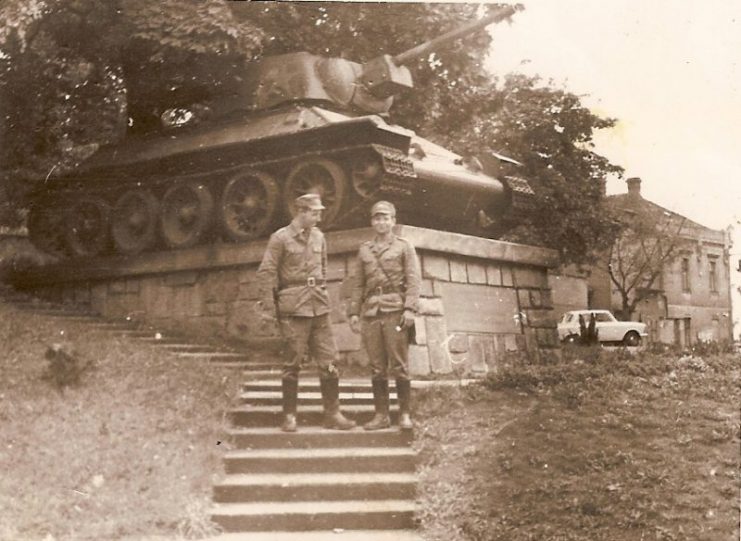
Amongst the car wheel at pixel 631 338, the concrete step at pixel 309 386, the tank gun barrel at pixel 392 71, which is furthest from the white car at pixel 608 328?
the tank gun barrel at pixel 392 71

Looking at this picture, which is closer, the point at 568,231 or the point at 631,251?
the point at 631,251

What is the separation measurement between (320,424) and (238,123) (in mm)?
4967

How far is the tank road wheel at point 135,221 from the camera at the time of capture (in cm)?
1087

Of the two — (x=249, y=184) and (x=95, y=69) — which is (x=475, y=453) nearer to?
(x=249, y=184)

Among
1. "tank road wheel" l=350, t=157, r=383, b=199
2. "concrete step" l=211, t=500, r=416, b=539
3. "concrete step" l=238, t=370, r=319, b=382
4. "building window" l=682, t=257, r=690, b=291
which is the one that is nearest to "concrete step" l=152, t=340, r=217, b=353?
"concrete step" l=238, t=370, r=319, b=382

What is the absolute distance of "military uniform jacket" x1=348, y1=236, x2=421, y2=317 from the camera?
6.90 m

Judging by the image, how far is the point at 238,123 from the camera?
35.1 feet

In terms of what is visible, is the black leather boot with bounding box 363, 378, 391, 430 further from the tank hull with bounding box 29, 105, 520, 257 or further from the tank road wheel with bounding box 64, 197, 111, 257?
the tank road wheel with bounding box 64, 197, 111, 257

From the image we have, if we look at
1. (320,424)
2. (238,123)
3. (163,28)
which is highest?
(163,28)

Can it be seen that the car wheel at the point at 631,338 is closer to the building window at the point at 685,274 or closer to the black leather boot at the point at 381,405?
the building window at the point at 685,274

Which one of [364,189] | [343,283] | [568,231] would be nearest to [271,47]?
[364,189]

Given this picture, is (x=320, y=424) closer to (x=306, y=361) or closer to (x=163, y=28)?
(x=306, y=361)

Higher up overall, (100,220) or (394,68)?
(394,68)

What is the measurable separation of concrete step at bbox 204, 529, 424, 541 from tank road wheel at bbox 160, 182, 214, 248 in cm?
539
